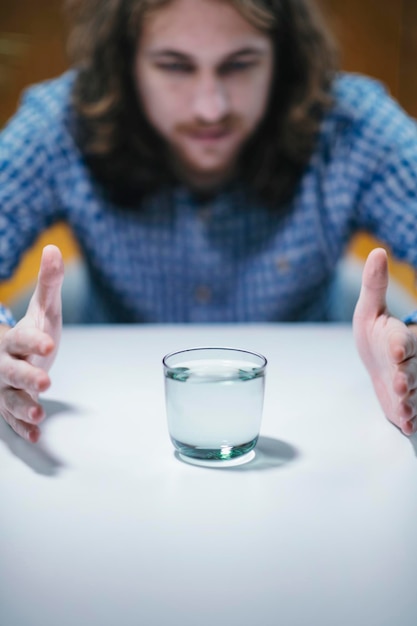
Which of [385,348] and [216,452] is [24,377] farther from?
[385,348]

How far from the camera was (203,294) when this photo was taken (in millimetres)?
1686

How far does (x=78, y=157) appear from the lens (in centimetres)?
163

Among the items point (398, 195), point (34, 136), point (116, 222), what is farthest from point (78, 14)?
point (398, 195)

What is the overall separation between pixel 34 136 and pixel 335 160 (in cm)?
68

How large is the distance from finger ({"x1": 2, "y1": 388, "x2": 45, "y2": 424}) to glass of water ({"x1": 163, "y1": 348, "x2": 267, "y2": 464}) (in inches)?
5.1

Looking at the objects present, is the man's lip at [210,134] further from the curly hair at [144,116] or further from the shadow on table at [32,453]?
the shadow on table at [32,453]

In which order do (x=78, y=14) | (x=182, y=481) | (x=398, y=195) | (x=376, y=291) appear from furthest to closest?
(x=78, y=14) → (x=398, y=195) → (x=376, y=291) → (x=182, y=481)

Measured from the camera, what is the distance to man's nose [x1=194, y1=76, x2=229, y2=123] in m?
1.53

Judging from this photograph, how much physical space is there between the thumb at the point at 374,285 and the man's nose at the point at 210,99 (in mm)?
885

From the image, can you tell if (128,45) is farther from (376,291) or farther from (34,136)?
(376,291)

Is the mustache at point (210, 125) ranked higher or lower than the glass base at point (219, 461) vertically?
higher

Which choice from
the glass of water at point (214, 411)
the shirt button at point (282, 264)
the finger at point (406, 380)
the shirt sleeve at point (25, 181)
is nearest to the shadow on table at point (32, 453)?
the glass of water at point (214, 411)

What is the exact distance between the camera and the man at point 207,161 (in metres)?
1.53

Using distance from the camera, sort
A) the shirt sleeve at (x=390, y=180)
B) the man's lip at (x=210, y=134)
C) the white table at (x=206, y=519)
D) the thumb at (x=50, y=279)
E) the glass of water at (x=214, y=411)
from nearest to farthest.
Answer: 1. the white table at (x=206, y=519)
2. the glass of water at (x=214, y=411)
3. the thumb at (x=50, y=279)
4. the shirt sleeve at (x=390, y=180)
5. the man's lip at (x=210, y=134)
